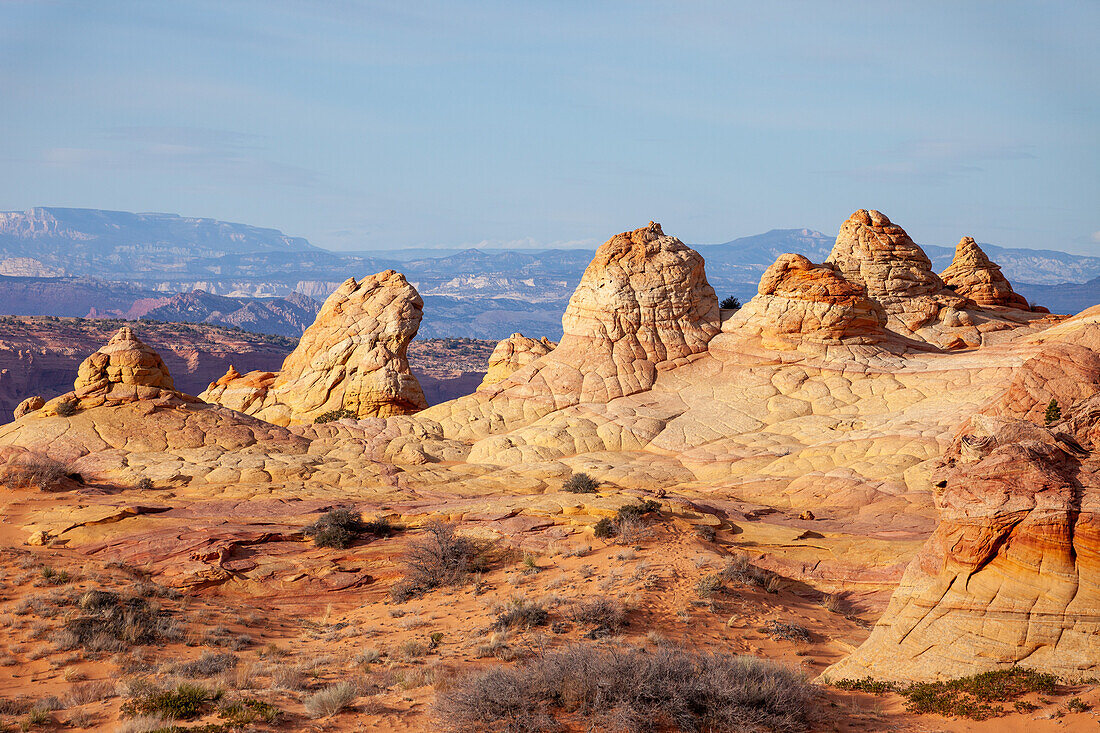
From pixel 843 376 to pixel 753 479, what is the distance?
10329mm

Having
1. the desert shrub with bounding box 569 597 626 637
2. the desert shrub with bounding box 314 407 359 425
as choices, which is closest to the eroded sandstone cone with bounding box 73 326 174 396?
the desert shrub with bounding box 314 407 359 425

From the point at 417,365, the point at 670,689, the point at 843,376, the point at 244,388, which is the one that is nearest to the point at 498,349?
the point at 244,388

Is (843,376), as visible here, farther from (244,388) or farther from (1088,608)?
(244,388)

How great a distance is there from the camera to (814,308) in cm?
4100

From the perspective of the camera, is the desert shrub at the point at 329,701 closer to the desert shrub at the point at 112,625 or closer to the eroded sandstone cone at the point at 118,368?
the desert shrub at the point at 112,625

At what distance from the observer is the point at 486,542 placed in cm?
2330

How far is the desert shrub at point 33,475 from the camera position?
97.5ft

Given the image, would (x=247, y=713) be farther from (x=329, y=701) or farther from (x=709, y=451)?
(x=709, y=451)

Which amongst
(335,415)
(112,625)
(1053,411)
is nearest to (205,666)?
(112,625)

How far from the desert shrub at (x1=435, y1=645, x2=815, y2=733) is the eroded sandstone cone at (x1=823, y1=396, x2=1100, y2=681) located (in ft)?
7.19

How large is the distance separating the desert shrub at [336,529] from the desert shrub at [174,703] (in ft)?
35.3

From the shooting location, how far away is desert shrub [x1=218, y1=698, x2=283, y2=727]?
11.8 meters

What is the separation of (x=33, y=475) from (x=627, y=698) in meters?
26.8

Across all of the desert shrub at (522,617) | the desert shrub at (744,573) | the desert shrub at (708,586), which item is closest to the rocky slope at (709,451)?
the desert shrub at (708,586)
